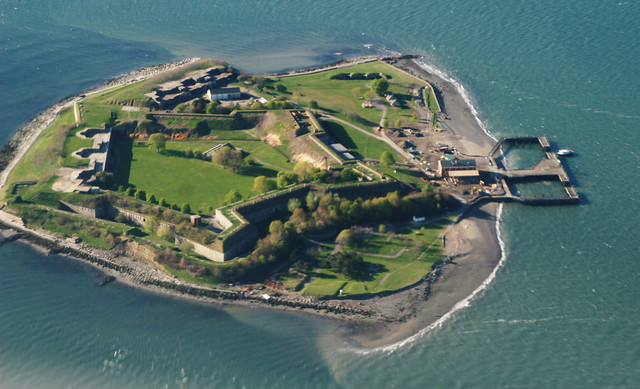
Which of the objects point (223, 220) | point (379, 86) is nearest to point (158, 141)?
point (223, 220)

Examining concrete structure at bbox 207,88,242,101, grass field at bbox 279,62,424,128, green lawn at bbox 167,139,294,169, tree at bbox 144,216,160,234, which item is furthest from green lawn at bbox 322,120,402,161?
tree at bbox 144,216,160,234

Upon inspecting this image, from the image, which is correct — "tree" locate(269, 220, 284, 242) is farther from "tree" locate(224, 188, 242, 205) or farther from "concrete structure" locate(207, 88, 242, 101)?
"concrete structure" locate(207, 88, 242, 101)

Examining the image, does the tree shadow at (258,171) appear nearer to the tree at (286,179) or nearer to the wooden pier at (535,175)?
the tree at (286,179)

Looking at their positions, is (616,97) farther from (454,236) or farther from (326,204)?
(326,204)

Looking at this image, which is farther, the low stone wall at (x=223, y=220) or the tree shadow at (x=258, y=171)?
the tree shadow at (x=258, y=171)

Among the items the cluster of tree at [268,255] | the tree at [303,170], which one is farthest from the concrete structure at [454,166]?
the cluster of tree at [268,255]

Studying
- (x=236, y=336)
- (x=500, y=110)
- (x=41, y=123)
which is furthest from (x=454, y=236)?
(x=41, y=123)
